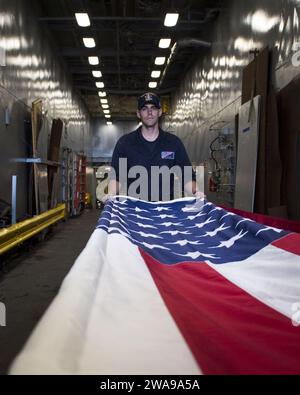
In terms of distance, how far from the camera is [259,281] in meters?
1.48

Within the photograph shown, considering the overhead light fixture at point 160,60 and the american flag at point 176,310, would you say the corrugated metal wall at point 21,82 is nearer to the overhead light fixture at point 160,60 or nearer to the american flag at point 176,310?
the overhead light fixture at point 160,60

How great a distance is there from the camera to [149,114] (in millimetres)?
3328

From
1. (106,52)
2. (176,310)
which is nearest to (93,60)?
(106,52)

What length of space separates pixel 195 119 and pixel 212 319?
10322 mm

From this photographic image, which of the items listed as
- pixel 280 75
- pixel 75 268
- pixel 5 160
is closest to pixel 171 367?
pixel 75 268

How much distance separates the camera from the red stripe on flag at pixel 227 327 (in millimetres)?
895

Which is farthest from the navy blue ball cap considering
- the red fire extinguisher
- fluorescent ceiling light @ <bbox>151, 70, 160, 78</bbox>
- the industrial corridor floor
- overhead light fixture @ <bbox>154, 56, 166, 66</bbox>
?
fluorescent ceiling light @ <bbox>151, 70, 160, 78</bbox>

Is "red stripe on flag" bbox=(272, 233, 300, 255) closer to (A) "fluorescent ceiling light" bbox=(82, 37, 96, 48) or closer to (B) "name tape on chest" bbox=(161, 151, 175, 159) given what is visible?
(B) "name tape on chest" bbox=(161, 151, 175, 159)

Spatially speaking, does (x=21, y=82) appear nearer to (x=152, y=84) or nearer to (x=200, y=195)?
→ (x=200, y=195)

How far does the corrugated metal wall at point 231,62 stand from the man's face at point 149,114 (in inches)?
76.1

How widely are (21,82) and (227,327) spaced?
7011 millimetres

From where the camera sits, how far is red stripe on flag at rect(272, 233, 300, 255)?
1.64 metres

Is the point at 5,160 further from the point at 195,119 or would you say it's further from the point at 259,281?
the point at 195,119

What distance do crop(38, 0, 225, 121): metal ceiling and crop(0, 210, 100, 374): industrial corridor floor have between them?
4.82 m
